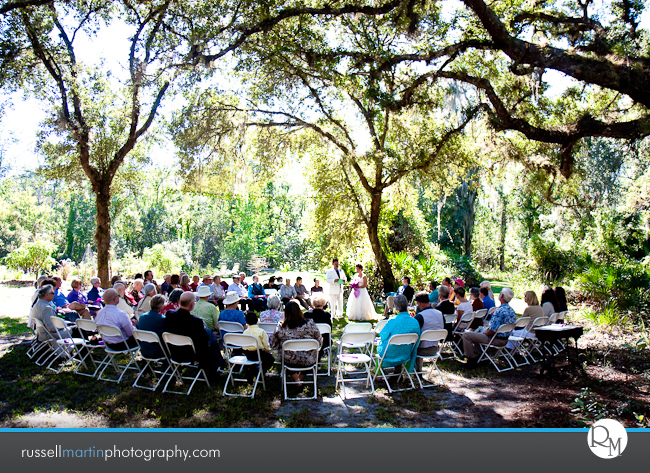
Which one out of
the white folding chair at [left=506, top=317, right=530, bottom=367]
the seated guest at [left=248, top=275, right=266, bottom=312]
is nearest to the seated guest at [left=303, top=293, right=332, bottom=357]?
the white folding chair at [left=506, top=317, right=530, bottom=367]

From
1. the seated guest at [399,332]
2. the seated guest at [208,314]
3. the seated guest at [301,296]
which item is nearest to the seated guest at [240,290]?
the seated guest at [301,296]

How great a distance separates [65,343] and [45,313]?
1.89 feet

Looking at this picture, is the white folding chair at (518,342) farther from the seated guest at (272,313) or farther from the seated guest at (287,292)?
the seated guest at (287,292)

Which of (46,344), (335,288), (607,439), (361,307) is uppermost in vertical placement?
(335,288)

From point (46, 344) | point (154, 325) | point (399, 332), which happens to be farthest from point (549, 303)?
point (46, 344)

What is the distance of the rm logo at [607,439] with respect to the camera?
13.3ft

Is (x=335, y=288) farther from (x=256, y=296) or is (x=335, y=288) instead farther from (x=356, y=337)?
(x=356, y=337)

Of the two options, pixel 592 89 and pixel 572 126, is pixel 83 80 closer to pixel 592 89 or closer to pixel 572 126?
pixel 572 126

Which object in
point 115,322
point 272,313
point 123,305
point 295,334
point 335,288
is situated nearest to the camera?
point 295,334

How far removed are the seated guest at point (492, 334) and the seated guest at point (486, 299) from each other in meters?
1.10

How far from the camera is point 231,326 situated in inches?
241

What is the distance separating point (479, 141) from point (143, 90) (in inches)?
354

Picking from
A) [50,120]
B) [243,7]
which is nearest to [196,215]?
[50,120]

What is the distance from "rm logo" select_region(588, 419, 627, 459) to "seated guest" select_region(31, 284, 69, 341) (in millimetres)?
6841
